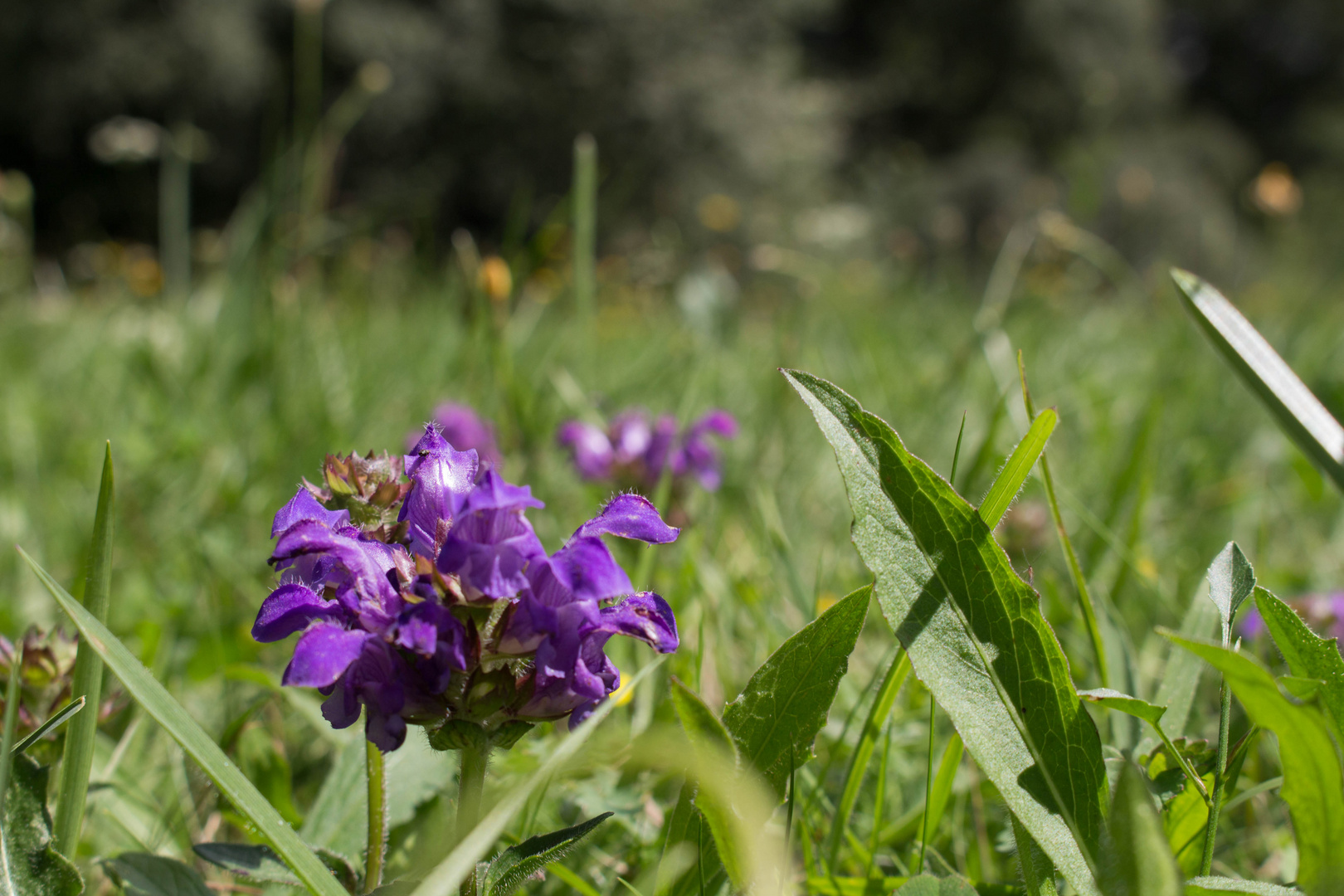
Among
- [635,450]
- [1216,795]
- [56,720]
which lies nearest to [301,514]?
[56,720]

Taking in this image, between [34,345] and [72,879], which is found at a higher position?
[72,879]

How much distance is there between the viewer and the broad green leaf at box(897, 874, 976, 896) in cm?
63

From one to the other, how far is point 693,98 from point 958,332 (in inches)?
504

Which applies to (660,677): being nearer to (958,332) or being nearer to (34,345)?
(958,332)

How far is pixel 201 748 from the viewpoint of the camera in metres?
0.57

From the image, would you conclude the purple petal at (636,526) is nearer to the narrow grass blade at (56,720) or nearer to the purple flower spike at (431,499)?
the purple flower spike at (431,499)

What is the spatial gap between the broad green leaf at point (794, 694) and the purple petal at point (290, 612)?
29 centimetres

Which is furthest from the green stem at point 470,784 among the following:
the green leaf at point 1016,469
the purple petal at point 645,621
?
the green leaf at point 1016,469

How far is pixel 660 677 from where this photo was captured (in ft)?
3.87

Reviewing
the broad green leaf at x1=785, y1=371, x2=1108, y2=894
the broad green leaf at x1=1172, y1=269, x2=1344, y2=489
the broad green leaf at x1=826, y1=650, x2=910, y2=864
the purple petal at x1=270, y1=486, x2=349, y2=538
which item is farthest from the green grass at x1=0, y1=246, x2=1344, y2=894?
the broad green leaf at x1=1172, y1=269, x2=1344, y2=489

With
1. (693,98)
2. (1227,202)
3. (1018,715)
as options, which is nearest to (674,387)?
(1018,715)

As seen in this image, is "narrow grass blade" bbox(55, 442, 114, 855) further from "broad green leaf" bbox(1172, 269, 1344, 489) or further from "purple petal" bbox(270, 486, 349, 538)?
"broad green leaf" bbox(1172, 269, 1344, 489)

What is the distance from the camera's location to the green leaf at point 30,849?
2.17 feet

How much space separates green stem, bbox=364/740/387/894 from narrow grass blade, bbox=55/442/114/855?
0.61ft
